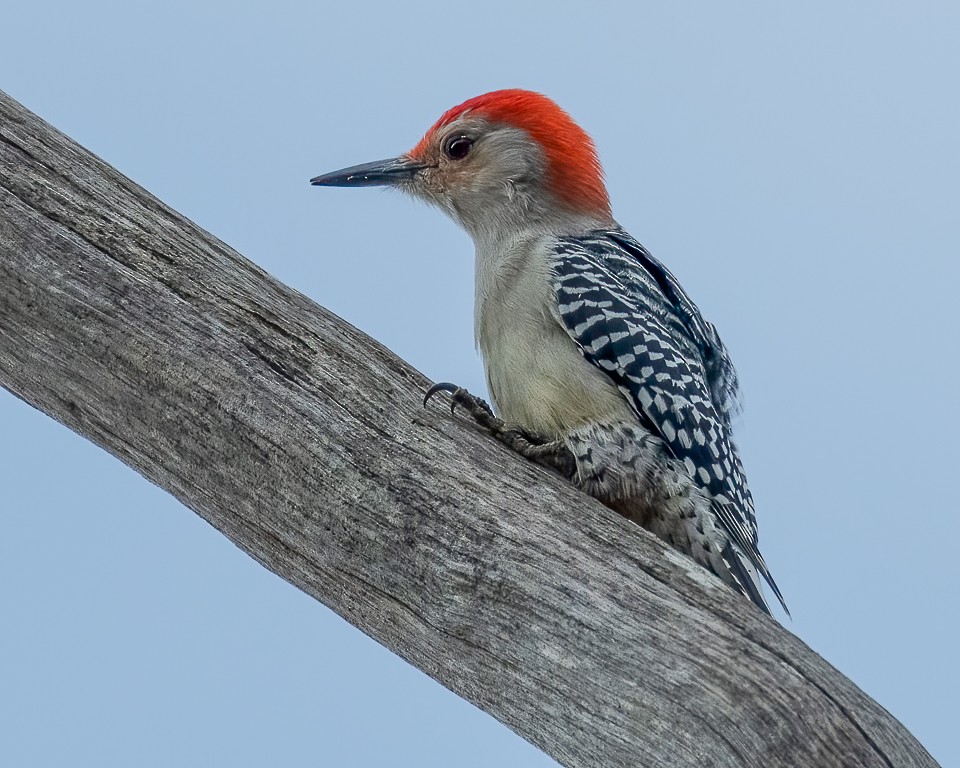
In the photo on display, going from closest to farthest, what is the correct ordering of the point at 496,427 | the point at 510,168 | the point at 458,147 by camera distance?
1. the point at 496,427
2. the point at 510,168
3. the point at 458,147

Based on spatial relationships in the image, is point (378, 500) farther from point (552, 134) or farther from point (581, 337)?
point (552, 134)

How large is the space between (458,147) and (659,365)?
1600 millimetres

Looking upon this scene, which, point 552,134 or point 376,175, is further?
point 376,175

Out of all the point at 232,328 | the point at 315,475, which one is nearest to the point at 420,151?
the point at 232,328

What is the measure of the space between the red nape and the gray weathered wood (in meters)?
1.57

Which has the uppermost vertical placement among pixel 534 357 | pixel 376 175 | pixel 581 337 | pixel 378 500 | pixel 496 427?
pixel 376 175

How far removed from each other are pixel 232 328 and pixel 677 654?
1.88 metres

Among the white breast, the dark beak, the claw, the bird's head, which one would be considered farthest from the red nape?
the claw

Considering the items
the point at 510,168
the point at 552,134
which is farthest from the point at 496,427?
the point at 552,134

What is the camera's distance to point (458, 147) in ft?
18.0

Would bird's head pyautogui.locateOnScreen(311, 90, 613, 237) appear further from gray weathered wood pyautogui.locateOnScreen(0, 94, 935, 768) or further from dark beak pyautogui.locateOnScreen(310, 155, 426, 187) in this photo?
gray weathered wood pyautogui.locateOnScreen(0, 94, 935, 768)

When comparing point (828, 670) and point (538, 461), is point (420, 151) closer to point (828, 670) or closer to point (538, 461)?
point (538, 461)

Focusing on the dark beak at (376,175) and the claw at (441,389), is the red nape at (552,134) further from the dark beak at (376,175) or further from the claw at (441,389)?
the claw at (441,389)

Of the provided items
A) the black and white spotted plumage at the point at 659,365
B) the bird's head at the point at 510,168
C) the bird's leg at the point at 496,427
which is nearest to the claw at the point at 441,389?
the bird's leg at the point at 496,427
